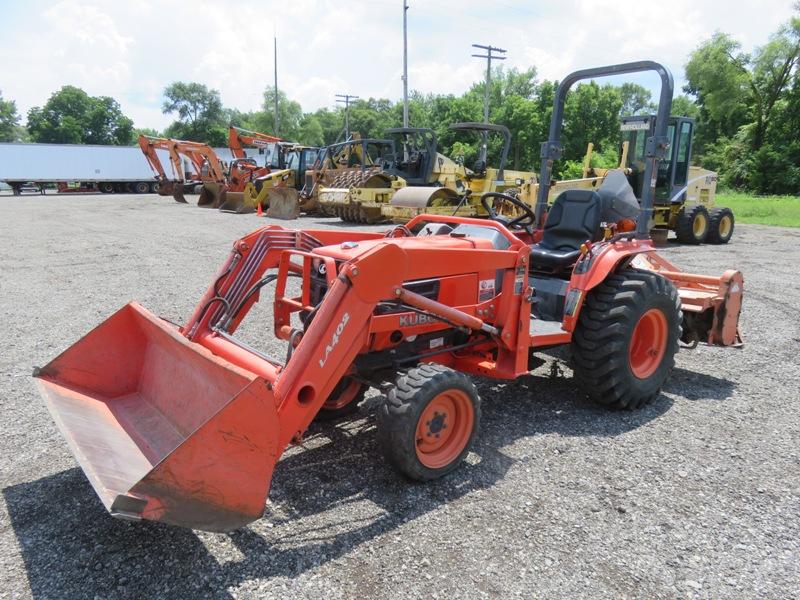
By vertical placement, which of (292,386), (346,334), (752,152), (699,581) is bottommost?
(699,581)

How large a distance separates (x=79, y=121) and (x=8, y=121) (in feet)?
38.4

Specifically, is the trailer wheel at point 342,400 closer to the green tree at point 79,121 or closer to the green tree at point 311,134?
the green tree at point 311,134

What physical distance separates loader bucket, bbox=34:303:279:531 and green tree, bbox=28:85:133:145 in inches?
3187

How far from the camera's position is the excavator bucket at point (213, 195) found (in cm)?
2402

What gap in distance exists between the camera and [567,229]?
5.02 m

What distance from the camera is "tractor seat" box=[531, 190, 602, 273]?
4.89m

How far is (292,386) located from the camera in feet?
9.75

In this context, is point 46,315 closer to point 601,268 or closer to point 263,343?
point 263,343

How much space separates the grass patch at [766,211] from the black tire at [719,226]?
7.00 metres

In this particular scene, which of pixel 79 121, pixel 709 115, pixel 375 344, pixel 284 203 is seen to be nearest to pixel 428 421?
pixel 375 344

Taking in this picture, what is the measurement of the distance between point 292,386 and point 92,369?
5.06 ft

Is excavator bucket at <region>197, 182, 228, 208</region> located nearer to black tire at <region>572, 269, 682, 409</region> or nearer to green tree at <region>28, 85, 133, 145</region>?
black tire at <region>572, 269, 682, 409</region>

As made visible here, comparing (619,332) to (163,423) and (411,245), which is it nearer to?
(411,245)

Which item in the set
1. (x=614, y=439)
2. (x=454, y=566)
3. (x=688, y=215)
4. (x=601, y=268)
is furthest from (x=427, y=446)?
(x=688, y=215)
